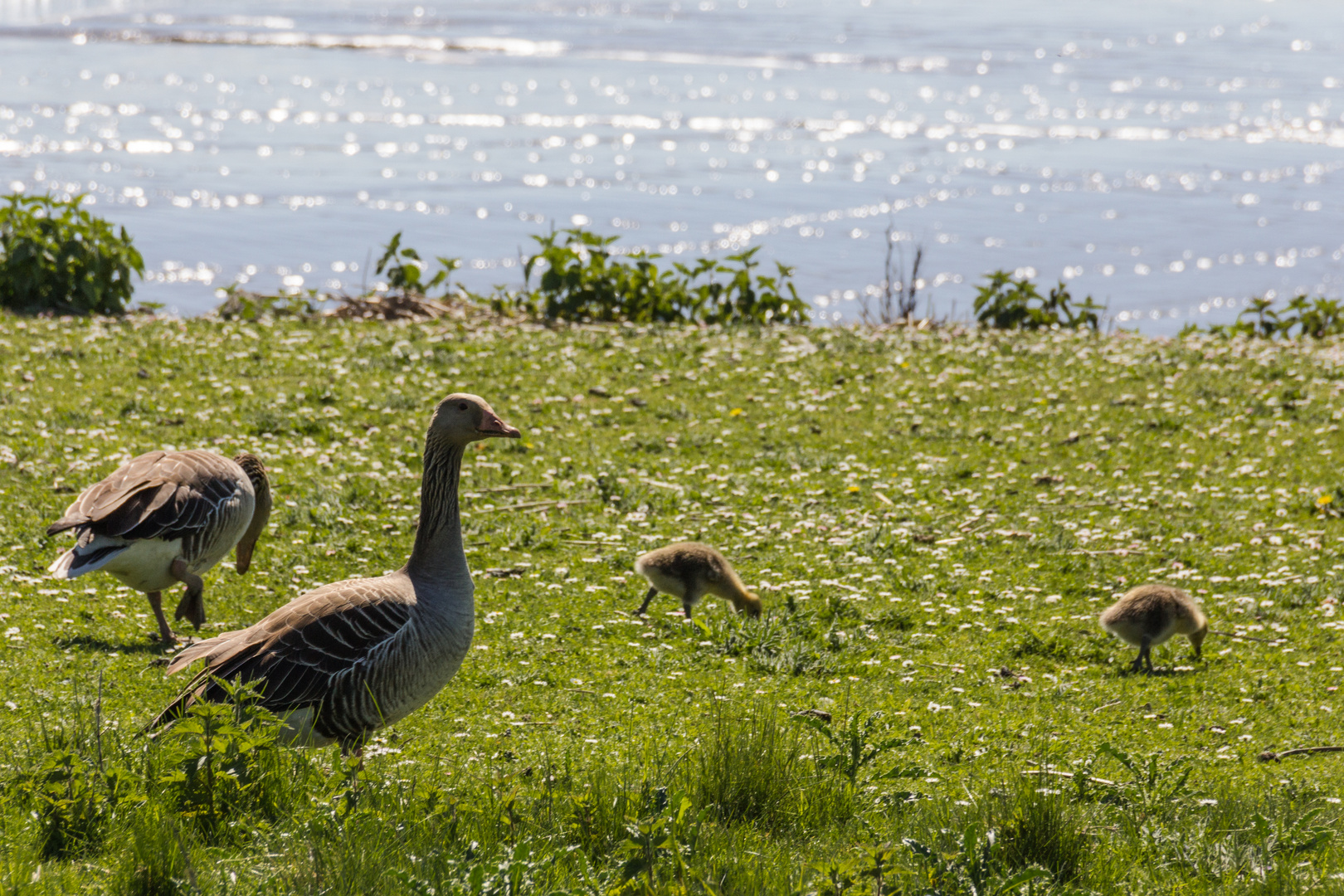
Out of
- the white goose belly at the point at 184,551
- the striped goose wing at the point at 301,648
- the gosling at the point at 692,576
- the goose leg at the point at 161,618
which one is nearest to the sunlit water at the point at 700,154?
the white goose belly at the point at 184,551

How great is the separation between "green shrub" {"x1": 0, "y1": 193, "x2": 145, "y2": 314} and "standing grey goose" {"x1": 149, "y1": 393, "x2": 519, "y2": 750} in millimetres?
15097

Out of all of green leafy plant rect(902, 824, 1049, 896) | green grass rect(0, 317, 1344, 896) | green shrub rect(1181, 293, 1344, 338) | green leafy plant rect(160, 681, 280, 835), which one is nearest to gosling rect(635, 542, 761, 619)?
green grass rect(0, 317, 1344, 896)

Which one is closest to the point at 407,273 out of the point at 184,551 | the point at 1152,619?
the point at 184,551

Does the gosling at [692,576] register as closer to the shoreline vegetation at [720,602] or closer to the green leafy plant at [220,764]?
the shoreline vegetation at [720,602]

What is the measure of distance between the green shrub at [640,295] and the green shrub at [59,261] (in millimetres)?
6618

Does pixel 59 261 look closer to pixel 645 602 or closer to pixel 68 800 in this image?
pixel 645 602

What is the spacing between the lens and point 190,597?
29.4 feet

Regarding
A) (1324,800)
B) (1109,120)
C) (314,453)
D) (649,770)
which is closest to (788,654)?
(649,770)

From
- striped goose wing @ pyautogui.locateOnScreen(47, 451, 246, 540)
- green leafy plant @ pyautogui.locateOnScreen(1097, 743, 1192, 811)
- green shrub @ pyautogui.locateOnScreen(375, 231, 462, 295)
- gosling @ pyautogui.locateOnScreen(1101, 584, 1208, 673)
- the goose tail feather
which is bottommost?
gosling @ pyautogui.locateOnScreen(1101, 584, 1208, 673)

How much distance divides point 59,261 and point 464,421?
1536 centimetres

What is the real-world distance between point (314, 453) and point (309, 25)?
85.4 metres

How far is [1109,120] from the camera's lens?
176ft

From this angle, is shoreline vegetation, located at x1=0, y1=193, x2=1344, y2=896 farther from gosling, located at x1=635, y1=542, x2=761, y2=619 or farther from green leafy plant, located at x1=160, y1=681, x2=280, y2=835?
gosling, located at x1=635, y1=542, x2=761, y2=619

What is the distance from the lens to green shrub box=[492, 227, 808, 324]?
21.6 metres
